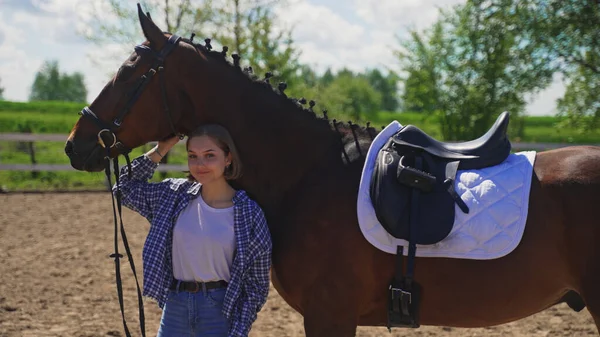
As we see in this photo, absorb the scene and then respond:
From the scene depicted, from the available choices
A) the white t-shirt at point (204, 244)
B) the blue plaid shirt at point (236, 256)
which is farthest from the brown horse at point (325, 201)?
the white t-shirt at point (204, 244)

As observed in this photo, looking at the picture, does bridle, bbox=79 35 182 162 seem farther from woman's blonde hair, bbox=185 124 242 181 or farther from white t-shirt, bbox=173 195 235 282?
white t-shirt, bbox=173 195 235 282

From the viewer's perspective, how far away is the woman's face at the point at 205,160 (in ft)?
9.04

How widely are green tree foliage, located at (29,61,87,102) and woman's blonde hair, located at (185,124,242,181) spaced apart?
42.4 m

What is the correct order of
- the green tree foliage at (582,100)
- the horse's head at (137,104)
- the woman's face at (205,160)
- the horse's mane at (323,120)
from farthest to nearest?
the green tree foliage at (582,100) < the horse's mane at (323,120) < the horse's head at (137,104) < the woman's face at (205,160)

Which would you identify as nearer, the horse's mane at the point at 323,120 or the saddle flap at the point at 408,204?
the saddle flap at the point at 408,204

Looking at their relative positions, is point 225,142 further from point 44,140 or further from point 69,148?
point 44,140

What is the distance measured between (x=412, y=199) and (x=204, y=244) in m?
1.07

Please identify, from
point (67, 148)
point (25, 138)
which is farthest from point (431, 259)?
point (25, 138)

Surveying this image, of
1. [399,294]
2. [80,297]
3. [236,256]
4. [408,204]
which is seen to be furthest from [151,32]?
[80,297]

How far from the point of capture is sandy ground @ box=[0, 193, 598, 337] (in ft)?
16.4

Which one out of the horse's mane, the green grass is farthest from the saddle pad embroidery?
the green grass

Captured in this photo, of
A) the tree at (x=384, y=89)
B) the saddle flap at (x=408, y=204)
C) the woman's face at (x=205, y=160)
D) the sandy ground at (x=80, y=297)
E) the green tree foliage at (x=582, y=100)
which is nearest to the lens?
the saddle flap at (x=408, y=204)

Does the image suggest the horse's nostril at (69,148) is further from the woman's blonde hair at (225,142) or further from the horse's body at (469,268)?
the horse's body at (469,268)

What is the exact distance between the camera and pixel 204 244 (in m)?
2.75
